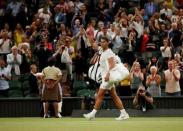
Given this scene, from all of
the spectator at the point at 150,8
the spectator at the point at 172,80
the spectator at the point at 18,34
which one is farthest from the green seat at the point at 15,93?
the spectator at the point at 150,8

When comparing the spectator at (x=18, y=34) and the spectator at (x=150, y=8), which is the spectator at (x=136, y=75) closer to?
the spectator at (x=150, y=8)

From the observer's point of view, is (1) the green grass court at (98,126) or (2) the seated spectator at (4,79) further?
(2) the seated spectator at (4,79)

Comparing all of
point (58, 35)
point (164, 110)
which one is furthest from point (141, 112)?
point (58, 35)

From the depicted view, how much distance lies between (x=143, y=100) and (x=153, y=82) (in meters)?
1.31

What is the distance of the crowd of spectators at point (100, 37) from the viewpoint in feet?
70.3

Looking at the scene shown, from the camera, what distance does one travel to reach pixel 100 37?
2225cm

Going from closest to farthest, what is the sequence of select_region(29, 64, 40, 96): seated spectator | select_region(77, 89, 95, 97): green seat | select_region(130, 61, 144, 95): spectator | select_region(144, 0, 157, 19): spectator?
select_region(130, 61, 144, 95): spectator < select_region(77, 89, 95, 97): green seat < select_region(29, 64, 40, 96): seated spectator < select_region(144, 0, 157, 19): spectator

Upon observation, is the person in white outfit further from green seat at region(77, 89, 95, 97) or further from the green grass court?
green seat at region(77, 89, 95, 97)

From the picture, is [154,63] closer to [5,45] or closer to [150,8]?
[150,8]

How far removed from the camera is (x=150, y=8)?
24.9 m

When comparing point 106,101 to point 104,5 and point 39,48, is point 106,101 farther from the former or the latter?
point 104,5

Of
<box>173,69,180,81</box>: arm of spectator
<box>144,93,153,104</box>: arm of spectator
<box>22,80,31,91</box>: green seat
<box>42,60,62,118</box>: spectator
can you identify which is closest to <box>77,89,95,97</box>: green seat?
<box>42,60,62,118</box>: spectator

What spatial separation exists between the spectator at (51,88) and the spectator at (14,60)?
210 cm

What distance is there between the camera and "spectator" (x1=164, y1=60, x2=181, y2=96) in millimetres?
20312
